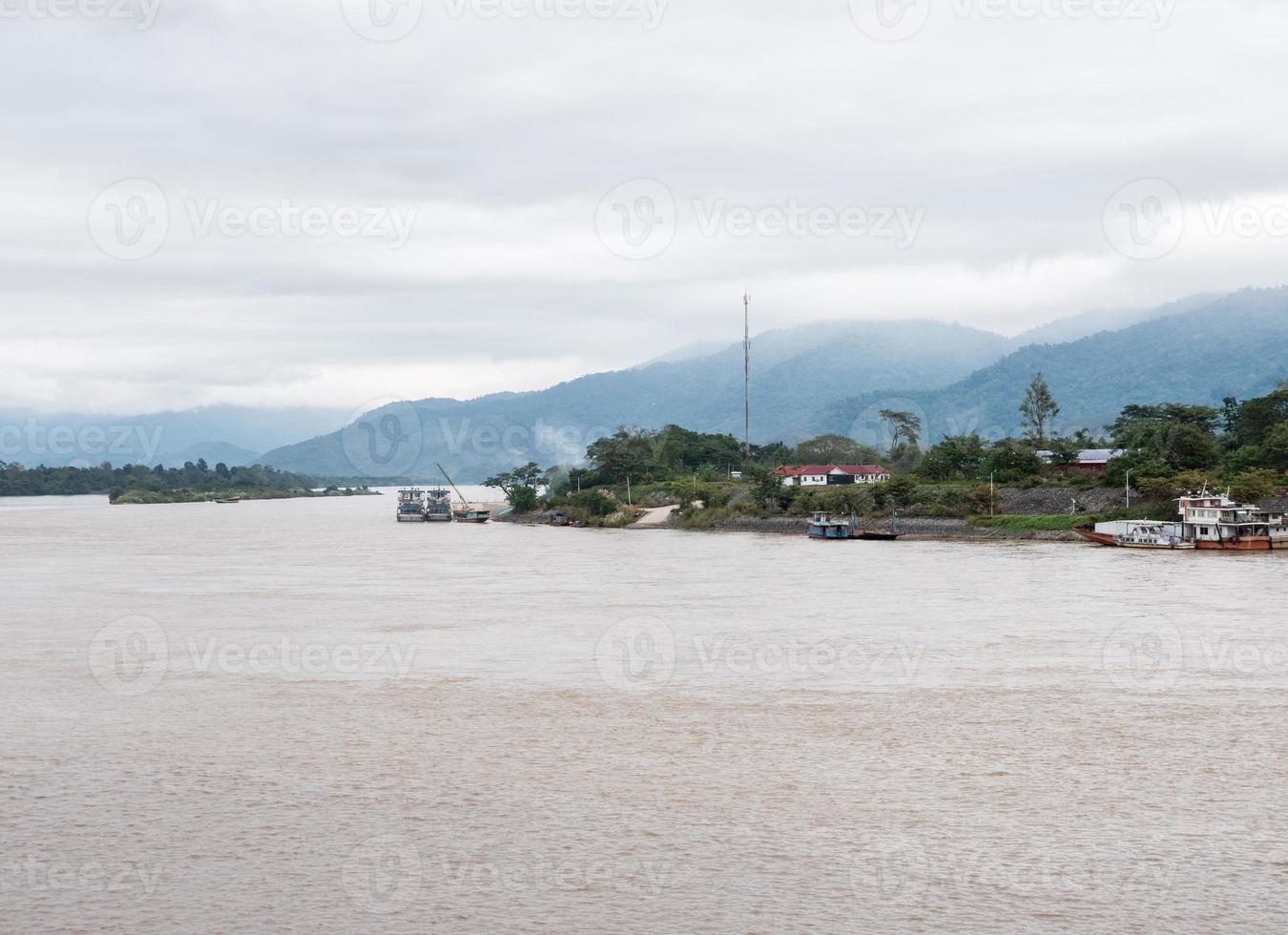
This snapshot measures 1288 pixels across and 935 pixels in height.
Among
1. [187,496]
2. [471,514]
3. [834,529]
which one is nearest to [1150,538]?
[834,529]

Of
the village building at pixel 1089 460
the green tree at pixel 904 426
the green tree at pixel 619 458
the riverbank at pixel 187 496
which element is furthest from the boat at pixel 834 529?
the riverbank at pixel 187 496

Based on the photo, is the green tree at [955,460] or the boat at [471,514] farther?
the boat at [471,514]

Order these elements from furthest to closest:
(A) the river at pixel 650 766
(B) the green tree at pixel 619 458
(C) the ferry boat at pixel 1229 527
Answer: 1. (B) the green tree at pixel 619 458
2. (C) the ferry boat at pixel 1229 527
3. (A) the river at pixel 650 766

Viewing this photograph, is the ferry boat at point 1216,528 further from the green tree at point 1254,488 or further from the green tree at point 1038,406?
the green tree at point 1038,406

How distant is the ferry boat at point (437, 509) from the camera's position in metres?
90.6

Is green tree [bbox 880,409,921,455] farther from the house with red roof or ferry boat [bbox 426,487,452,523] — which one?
ferry boat [bbox 426,487,452,523]

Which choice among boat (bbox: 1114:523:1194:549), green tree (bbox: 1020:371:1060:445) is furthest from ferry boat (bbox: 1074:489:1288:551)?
green tree (bbox: 1020:371:1060:445)

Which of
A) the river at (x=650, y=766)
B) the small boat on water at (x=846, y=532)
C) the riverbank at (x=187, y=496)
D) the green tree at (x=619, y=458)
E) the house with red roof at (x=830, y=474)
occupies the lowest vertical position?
the river at (x=650, y=766)

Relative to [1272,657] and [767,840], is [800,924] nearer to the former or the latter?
[767,840]

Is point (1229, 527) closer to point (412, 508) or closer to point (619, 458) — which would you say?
point (619, 458)

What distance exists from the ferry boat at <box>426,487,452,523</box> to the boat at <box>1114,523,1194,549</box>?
56194mm

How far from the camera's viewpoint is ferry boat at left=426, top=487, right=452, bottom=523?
297 feet

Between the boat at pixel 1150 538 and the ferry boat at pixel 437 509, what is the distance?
56.2 m

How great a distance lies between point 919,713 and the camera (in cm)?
1515
